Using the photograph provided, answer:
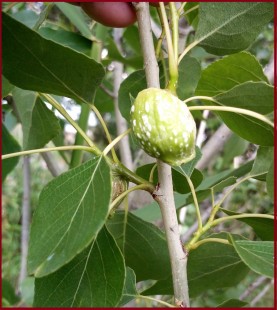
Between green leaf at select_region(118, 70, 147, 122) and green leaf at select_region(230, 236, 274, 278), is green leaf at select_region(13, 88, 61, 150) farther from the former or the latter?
green leaf at select_region(230, 236, 274, 278)

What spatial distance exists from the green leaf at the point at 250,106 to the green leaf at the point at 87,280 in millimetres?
179

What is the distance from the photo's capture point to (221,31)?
59 cm

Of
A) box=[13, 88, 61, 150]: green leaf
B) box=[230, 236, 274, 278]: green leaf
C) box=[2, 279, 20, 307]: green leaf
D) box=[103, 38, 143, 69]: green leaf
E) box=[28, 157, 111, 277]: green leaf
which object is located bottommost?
box=[2, 279, 20, 307]: green leaf

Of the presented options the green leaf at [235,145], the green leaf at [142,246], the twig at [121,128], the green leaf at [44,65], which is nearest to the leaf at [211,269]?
the green leaf at [142,246]

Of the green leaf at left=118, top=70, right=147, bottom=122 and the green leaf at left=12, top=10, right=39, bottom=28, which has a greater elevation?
the green leaf at left=12, top=10, right=39, bottom=28

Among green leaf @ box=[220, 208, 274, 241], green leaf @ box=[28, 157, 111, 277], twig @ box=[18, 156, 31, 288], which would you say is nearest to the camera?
green leaf @ box=[28, 157, 111, 277]

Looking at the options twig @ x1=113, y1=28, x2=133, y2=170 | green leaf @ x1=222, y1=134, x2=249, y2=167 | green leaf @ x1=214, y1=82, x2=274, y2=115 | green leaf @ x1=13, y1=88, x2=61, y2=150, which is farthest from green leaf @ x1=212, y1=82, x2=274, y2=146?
green leaf @ x1=222, y1=134, x2=249, y2=167

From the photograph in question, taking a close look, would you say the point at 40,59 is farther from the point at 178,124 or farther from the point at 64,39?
the point at 64,39

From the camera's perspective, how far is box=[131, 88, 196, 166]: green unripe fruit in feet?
1.42

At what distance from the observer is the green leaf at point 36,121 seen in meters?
0.72

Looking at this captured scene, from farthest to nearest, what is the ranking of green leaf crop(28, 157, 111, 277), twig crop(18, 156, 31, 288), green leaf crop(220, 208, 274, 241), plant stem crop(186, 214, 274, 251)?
twig crop(18, 156, 31, 288)
green leaf crop(220, 208, 274, 241)
plant stem crop(186, 214, 274, 251)
green leaf crop(28, 157, 111, 277)

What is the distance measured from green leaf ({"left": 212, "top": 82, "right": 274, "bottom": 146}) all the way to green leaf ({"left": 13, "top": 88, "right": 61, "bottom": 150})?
252mm

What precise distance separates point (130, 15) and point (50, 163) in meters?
0.51

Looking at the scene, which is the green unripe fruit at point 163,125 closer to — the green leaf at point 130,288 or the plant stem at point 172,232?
the plant stem at point 172,232
